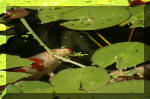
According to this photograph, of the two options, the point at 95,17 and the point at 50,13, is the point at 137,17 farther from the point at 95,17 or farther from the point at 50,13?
the point at 50,13

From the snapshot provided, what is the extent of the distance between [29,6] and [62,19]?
30 centimetres

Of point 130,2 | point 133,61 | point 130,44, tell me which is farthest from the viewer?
point 130,2

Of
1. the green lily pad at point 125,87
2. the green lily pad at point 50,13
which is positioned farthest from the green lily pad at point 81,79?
the green lily pad at point 50,13

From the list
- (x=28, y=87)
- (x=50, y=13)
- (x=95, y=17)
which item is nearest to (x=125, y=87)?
(x=28, y=87)

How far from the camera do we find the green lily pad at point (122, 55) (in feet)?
4.04

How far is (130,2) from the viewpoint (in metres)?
1.79

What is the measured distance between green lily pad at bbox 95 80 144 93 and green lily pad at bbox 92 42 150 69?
13cm

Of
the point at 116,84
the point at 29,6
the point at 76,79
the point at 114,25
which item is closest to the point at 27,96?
the point at 76,79

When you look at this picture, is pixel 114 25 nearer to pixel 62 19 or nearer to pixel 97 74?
pixel 62 19

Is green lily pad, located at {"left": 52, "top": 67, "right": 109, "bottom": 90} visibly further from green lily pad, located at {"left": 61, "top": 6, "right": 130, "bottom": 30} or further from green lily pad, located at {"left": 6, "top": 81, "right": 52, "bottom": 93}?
green lily pad, located at {"left": 61, "top": 6, "right": 130, "bottom": 30}

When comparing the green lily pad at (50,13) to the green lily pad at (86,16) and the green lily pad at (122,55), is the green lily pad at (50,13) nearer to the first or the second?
the green lily pad at (86,16)

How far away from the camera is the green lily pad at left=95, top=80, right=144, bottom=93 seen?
1050mm

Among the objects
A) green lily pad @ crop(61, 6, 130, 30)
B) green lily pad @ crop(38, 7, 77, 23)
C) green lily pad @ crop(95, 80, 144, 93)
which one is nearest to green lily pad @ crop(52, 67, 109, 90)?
green lily pad @ crop(95, 80, 144, 93)

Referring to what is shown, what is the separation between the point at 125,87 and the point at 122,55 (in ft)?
0.76
